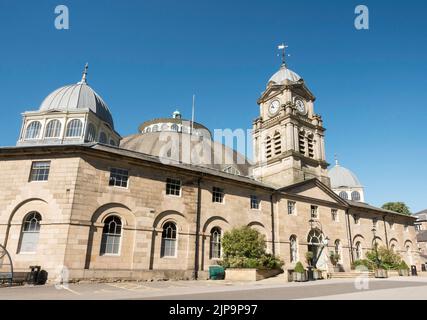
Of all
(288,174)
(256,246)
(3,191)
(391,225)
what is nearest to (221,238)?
(256,246)

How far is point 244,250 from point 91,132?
1983 cm

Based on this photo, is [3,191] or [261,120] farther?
[261,120]

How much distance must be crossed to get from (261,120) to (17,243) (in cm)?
3234

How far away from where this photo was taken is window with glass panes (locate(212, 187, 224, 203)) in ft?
88.4

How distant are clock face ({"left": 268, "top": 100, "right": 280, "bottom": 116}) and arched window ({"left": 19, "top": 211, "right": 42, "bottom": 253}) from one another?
31.1m

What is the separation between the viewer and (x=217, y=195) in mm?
27234

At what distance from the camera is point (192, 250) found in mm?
23891

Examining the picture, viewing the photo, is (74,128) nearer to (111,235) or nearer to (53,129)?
(53,129)

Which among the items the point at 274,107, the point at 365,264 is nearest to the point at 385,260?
the point at 365,264

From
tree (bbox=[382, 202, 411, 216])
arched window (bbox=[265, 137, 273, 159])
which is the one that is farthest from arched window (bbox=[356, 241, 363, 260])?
tree (bbox=[382, 202, 411, 216])

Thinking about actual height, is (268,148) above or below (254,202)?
above

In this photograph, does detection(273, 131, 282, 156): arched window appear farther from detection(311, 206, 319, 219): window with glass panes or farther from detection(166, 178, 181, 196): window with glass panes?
detection(166, 178, 181, 196): window with glass panes
